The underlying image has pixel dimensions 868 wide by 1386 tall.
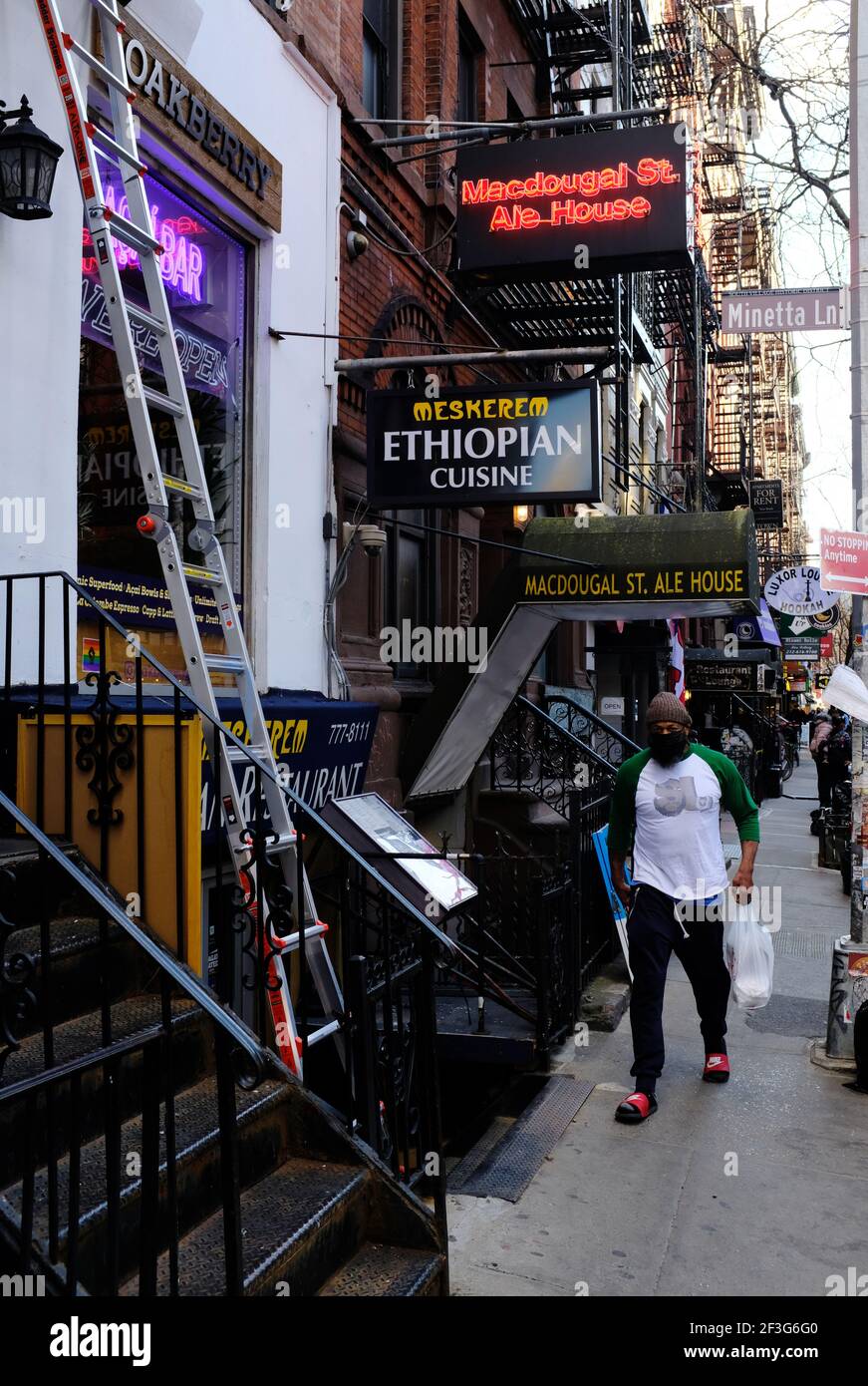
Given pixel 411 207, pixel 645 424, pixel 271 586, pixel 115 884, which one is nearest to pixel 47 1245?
pixel 115 884

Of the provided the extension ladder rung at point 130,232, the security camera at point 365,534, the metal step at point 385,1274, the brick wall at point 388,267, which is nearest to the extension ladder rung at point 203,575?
the extension ladder rung at point 130,232

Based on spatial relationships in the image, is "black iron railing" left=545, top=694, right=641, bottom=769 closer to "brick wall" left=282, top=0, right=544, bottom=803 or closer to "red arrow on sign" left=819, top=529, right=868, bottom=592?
"brick wall" left=282, top=0, right=544, bottom=803

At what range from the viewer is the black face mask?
5988 mm

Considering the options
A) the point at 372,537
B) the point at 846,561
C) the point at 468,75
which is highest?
the point at 468,75

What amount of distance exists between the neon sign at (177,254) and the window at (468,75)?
20.4 feet

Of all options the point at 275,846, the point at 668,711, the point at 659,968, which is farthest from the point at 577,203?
the point at 275,846

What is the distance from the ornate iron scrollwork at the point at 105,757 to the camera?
15.3 ft

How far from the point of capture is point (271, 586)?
24.9ft

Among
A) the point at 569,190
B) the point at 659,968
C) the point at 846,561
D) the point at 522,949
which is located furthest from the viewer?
the point at 569,190

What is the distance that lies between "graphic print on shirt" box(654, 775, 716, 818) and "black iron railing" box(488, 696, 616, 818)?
3.80 m

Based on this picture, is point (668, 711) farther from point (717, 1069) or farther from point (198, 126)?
point (198, 126)

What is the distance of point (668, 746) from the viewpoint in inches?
236

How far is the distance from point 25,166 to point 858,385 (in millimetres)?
4712

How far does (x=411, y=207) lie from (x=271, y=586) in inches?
184
